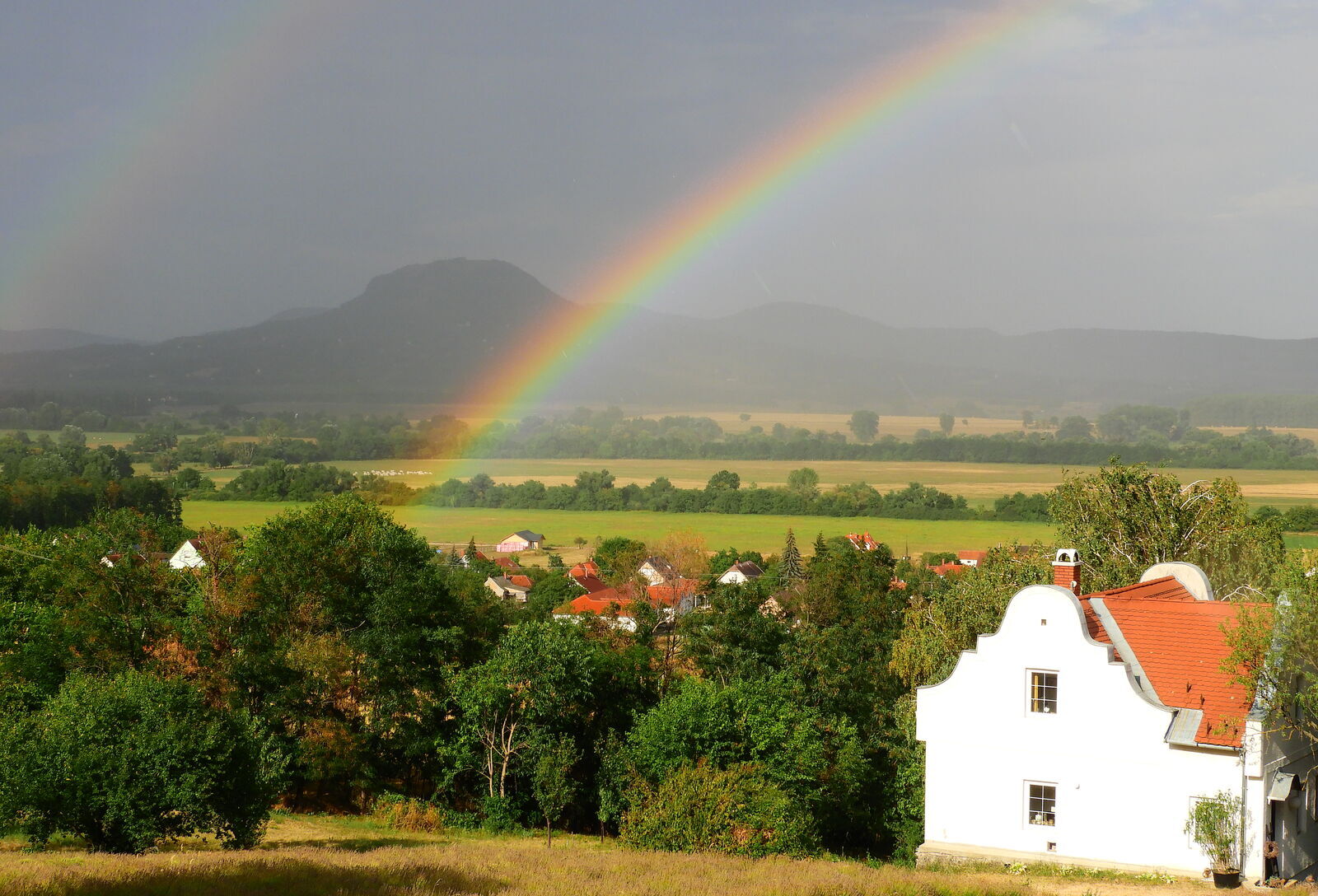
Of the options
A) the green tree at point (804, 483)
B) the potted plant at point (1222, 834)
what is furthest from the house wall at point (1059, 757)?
the green tree at point (804, 483)

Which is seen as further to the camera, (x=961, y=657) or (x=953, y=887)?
(x=961, y=657)

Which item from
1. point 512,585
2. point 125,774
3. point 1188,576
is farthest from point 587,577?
point 125,774

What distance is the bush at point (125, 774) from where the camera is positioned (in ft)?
69.8

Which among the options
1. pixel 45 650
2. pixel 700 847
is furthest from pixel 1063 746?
pixel 45 650

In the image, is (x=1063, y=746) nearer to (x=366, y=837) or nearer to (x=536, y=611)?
(x=366, y=837)

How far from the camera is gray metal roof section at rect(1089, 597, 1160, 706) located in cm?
2385

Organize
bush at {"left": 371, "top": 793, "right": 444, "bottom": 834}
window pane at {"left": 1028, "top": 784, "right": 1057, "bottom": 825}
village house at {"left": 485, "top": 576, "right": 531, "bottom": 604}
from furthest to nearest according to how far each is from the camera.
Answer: village house at {"left": 485, "top": 576, "right": 531, "bottom": 604} < bush at {"left": 371, "top": 793, "right": 444, "bottom": 834} < window pane at {"left": 1028, "top": 784, "right": 1057, "bottom": 825}

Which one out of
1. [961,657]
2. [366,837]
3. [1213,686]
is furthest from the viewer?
[366,837]

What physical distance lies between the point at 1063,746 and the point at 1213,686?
308 cm

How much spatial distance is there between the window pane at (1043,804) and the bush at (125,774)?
15455mm

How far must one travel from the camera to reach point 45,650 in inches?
1395

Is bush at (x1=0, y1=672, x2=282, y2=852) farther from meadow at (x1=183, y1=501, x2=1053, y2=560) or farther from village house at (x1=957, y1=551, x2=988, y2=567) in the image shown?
meadow at (x1=183, y1=501, x2=1053, y2=560)

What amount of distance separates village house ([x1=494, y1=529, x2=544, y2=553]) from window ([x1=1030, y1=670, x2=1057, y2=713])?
107 metres

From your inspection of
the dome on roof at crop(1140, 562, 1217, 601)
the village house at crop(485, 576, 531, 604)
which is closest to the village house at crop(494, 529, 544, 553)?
the village house at crop(485, 576, 531, 604)
